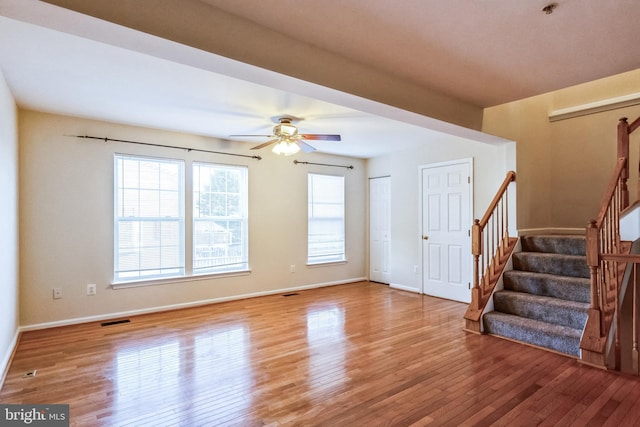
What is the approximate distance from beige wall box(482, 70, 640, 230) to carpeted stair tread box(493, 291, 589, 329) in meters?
1.13

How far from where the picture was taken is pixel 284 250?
19.4ft

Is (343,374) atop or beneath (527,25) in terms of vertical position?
beneath

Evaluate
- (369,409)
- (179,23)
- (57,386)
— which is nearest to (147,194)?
(57,386)

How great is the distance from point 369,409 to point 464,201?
380cm

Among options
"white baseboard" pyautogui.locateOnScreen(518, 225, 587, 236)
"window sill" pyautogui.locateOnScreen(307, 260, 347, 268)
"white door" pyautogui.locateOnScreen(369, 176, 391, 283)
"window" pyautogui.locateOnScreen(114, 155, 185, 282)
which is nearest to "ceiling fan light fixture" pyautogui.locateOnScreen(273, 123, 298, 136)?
"window" pyautogui.locateOnScreen(114, 155, 185, 282)

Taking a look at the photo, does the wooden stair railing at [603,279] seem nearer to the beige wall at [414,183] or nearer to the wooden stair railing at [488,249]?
the wooden stair railing at [488,249]

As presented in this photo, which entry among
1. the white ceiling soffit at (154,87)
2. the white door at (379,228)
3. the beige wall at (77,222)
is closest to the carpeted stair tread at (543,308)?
the white ceiling soffit at (154,87)

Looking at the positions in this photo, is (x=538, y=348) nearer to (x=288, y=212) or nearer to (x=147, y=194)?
(x=288, y=212)

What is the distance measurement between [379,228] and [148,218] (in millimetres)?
4155

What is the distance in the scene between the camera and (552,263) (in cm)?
388

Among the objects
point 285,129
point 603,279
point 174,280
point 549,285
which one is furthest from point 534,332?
point 174,280

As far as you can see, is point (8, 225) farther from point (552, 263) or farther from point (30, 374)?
point (552, 263)

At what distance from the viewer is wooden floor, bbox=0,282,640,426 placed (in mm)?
2188

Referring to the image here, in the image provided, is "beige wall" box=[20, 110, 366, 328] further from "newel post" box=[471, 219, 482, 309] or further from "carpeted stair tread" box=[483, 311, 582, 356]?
"carpeted stair tread" box=[483, 311, 582, 356]
